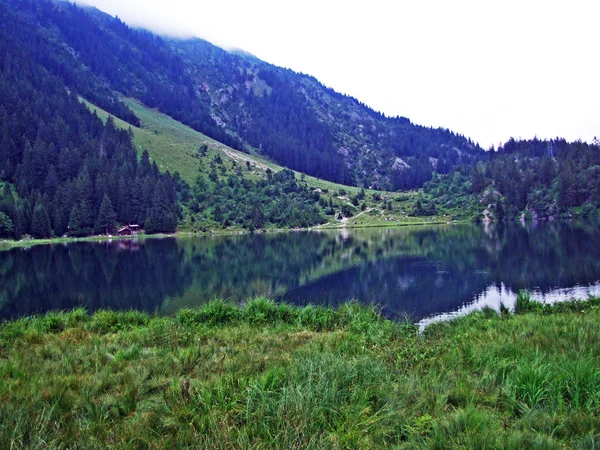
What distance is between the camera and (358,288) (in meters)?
30.1

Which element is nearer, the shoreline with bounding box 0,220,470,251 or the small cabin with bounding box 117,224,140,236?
the shoreline with bounding box 0,220,470,251

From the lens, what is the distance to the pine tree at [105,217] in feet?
355

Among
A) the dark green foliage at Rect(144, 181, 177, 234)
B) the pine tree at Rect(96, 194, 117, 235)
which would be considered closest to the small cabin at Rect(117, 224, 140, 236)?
the pine tree at Rect(96, 194, 117, 235)

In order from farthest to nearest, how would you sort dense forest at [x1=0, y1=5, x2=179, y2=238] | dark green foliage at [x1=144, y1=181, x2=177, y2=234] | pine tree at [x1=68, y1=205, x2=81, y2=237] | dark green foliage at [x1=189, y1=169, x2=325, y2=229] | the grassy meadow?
the grassy meadow < dark green foliage at [x1=189, y1=169, x2=325, y2=229] < dark green foliage at [x1=144, y1=181, x2=177, y2=234] < pine tree at [x1=68, y1=205, x2=81, y2=237] < dense forest at [x1=0, y1=5, x2=179, y2=238]

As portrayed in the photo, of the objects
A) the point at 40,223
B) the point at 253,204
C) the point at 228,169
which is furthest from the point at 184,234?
the point at 228,169

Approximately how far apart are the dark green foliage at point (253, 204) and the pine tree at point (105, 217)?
24232 millimetres

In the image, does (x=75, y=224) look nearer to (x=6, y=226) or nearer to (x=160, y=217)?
(x=6, y=226)

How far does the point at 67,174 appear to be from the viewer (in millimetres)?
123812

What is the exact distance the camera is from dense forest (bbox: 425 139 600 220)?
429 ft

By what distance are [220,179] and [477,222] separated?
94.9 meters

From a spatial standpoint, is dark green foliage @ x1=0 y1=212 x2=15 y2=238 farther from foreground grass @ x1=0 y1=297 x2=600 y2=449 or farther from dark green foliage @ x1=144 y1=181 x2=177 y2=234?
foreground grass @ x1=0 y1=297 x2=600 y2=449

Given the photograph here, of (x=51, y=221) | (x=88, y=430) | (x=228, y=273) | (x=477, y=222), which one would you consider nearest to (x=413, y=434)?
(x=88, y=430)

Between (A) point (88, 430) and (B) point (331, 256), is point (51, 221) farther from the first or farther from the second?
(A) point (88, 430)

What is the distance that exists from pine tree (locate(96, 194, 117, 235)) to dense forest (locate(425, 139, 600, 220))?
125 m
